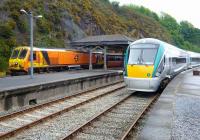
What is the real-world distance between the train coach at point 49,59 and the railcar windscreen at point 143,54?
49.6 ft

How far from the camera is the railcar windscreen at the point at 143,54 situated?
16922mm

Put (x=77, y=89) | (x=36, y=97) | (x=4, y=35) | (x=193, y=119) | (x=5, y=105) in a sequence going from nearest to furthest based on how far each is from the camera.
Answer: (x=193, y=119)
(x=5, y=105)
(x=36, y=97)
(x=77, y=89)
(x=4, y=35)

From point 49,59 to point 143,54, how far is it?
1838cm

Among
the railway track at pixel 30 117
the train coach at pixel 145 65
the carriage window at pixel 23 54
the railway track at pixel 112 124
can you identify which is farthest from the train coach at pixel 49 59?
the railway track at pixel 112 124

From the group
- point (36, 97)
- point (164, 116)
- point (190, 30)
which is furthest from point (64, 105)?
point (190, 30)

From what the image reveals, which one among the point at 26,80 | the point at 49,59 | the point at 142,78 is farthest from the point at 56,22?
the point at 142,78

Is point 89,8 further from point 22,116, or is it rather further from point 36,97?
point 22,116

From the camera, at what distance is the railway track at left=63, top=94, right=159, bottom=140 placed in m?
9.45

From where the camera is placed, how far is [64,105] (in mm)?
15102

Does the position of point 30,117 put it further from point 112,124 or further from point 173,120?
point 173,120

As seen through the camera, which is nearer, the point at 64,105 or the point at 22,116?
the point at 22,116

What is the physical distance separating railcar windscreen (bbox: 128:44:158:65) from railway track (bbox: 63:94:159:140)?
2544 mm

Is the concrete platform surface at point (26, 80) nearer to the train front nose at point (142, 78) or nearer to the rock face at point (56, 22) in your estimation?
the train front nose at point (142, 78)

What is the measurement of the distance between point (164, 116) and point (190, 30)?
135 m
